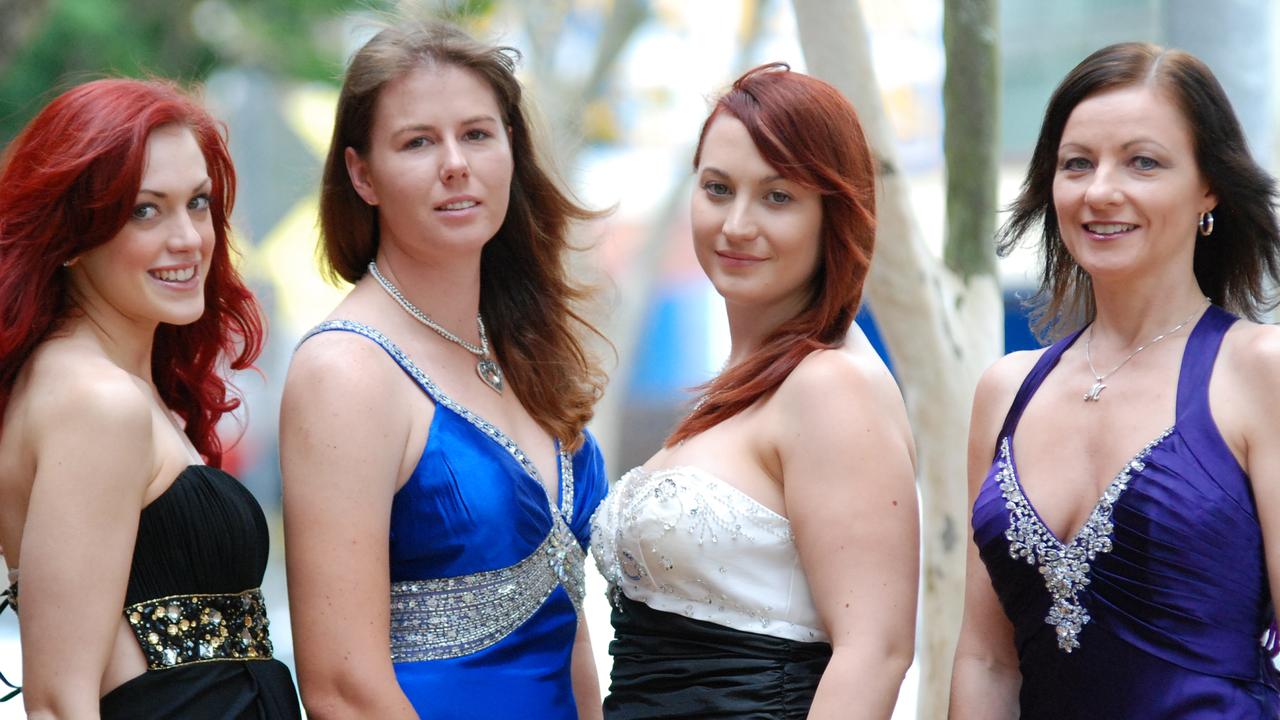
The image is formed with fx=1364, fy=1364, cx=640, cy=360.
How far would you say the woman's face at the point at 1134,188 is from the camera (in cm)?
252

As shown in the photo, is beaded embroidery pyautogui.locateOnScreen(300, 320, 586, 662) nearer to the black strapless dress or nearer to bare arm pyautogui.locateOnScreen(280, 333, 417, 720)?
bare arm pyautogui.locateOnScreen(280, 333, 417, 720)

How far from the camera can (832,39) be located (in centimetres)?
388

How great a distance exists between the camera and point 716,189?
9.20ft

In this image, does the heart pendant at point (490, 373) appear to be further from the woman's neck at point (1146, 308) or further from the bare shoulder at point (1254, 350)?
the bare shoulder at point (1254, 350)

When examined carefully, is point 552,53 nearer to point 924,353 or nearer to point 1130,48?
point 924,353

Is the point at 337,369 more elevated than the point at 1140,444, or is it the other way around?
the point at 337,369

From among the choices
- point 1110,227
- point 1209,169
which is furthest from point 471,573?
point 1209,169

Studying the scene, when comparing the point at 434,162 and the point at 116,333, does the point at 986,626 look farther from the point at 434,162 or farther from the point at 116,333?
the point at 116,333

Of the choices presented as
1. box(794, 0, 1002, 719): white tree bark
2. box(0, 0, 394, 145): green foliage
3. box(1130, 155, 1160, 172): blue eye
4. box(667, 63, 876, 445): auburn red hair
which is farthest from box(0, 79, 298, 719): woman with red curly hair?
box(0, 0, 394, 145): green foliage

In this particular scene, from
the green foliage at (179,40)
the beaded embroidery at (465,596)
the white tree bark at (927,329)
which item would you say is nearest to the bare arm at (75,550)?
the beaded embroidery at (465,596)

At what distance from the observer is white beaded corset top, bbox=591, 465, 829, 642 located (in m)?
2.56

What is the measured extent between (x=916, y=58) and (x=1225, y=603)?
769cm

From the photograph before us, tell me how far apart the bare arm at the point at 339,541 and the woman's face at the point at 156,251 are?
298 millimetres

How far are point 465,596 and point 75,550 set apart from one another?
2.54 feet
